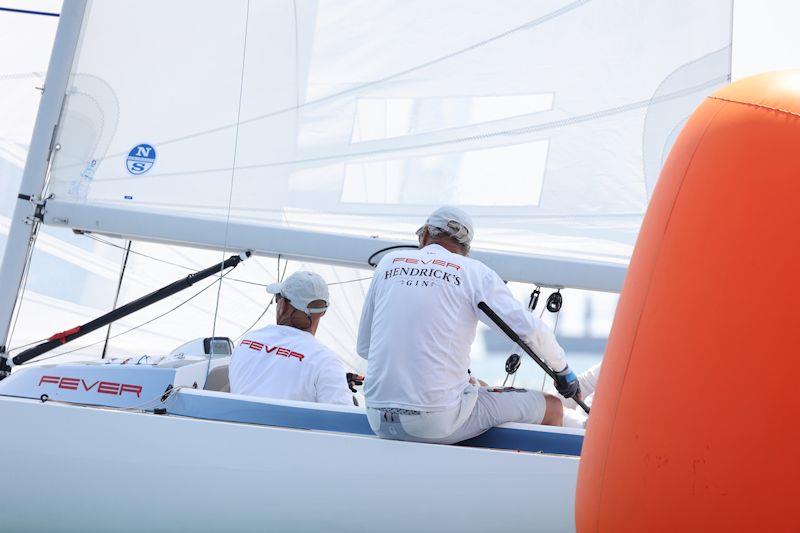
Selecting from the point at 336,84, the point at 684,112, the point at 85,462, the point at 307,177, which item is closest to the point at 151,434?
the point at 85,462

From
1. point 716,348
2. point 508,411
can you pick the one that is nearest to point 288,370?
point 508,411

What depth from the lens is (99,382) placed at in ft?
9.05

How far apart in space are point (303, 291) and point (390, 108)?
37.2 inches

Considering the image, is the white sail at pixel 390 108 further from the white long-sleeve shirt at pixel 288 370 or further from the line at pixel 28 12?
the line at pixel 28 12

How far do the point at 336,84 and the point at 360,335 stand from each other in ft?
4.32

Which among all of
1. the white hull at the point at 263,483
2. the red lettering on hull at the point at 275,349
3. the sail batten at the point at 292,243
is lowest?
the white hull at the point at 263,483

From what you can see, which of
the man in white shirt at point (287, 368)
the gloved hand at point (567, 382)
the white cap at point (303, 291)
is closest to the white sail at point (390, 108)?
the white cap at point (303, 291)

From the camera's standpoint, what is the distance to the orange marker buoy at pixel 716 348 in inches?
42.8

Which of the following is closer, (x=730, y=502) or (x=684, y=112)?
(x=730, y=502)

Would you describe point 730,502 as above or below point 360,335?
below

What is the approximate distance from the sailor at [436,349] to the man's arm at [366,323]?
0.02 meters

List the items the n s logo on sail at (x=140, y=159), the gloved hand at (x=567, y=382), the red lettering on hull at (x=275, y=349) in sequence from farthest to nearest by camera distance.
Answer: the n s logo on sail at (x=140, y=159) < the red lettering on hull at (x=275, y=349) < the gloved hand at (x=567, y=382)

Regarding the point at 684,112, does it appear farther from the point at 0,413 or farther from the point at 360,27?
the point at 0,413

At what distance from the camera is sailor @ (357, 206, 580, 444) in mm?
2346
